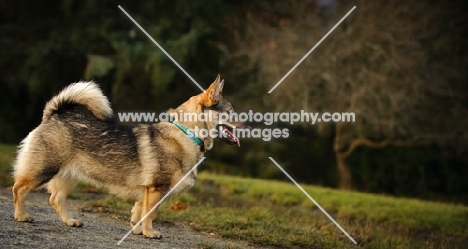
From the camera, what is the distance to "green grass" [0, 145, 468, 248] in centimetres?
712

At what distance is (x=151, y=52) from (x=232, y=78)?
116 inches

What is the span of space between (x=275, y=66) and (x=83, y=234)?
1180cm

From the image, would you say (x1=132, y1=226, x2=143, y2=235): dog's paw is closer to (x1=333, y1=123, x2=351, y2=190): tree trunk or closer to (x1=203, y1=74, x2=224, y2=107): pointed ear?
(x1=203, y1=74, x2=224, y2=107): pointed ear

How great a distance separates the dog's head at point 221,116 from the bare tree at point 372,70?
414 inches

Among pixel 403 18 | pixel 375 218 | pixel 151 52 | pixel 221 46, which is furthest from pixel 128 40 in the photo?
pixel 375 218

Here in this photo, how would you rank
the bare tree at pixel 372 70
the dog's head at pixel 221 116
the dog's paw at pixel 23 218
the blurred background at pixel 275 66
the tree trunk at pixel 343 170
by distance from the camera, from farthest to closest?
the tree trunk at pixel 343 170 → the blurred background at pixel 275 66 → the bare tree at pixel 372 70 → the dog's head at pixel 221 116 → the dog's paw at pixel 23 218

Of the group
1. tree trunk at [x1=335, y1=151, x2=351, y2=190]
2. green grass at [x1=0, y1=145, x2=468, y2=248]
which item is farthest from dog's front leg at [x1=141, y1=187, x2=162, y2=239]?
tree trunk at [x1=335, y1=151, x2=351, y2=190]

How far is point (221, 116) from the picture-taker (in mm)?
6383

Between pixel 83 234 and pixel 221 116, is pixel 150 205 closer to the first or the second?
pixel 83 234

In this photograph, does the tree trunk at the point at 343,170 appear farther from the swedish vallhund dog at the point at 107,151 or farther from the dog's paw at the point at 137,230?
the dog's paw at the point at 137,230

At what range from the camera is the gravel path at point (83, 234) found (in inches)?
204

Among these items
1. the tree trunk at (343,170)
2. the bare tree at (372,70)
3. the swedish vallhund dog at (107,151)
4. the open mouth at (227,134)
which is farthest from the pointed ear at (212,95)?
the tree trunk at (343,170)

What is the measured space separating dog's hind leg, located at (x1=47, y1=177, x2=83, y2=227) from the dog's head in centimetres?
153

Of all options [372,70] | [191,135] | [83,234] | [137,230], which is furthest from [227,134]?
[372,70]
